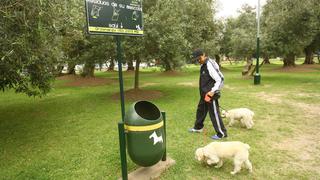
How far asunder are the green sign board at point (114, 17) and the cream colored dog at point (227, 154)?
2.16 meters

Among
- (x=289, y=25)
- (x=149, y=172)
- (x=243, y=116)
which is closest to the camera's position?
(x=149, y=172)

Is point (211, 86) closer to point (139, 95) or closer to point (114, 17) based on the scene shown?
point (114, 17)

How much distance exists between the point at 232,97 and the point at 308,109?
3.08 meters

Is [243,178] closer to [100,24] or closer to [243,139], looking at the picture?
[243,139]

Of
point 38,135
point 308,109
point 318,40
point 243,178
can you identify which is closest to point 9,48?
point 38,135

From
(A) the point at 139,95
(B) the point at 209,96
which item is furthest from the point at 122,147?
(A) the point at 139,95

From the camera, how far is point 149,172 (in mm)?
4109

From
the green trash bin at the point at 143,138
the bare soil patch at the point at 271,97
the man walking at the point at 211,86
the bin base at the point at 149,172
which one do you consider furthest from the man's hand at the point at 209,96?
the bare soil patch at the point at 271,97

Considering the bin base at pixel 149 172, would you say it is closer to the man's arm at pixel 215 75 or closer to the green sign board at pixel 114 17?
the man's arm at pixel 215 75

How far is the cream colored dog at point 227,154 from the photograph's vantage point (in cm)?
404

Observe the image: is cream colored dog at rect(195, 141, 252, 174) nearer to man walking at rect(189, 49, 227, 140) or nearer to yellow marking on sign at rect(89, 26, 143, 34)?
man walking at rect(189, 49, 227, 140)

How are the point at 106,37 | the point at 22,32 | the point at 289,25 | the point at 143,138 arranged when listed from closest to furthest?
the point at 143,138 < the point at 22,32 < the point at 106,37 < the point at 289,25

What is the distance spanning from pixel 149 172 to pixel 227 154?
123 centimetres

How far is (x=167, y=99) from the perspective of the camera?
11008 millimetres
